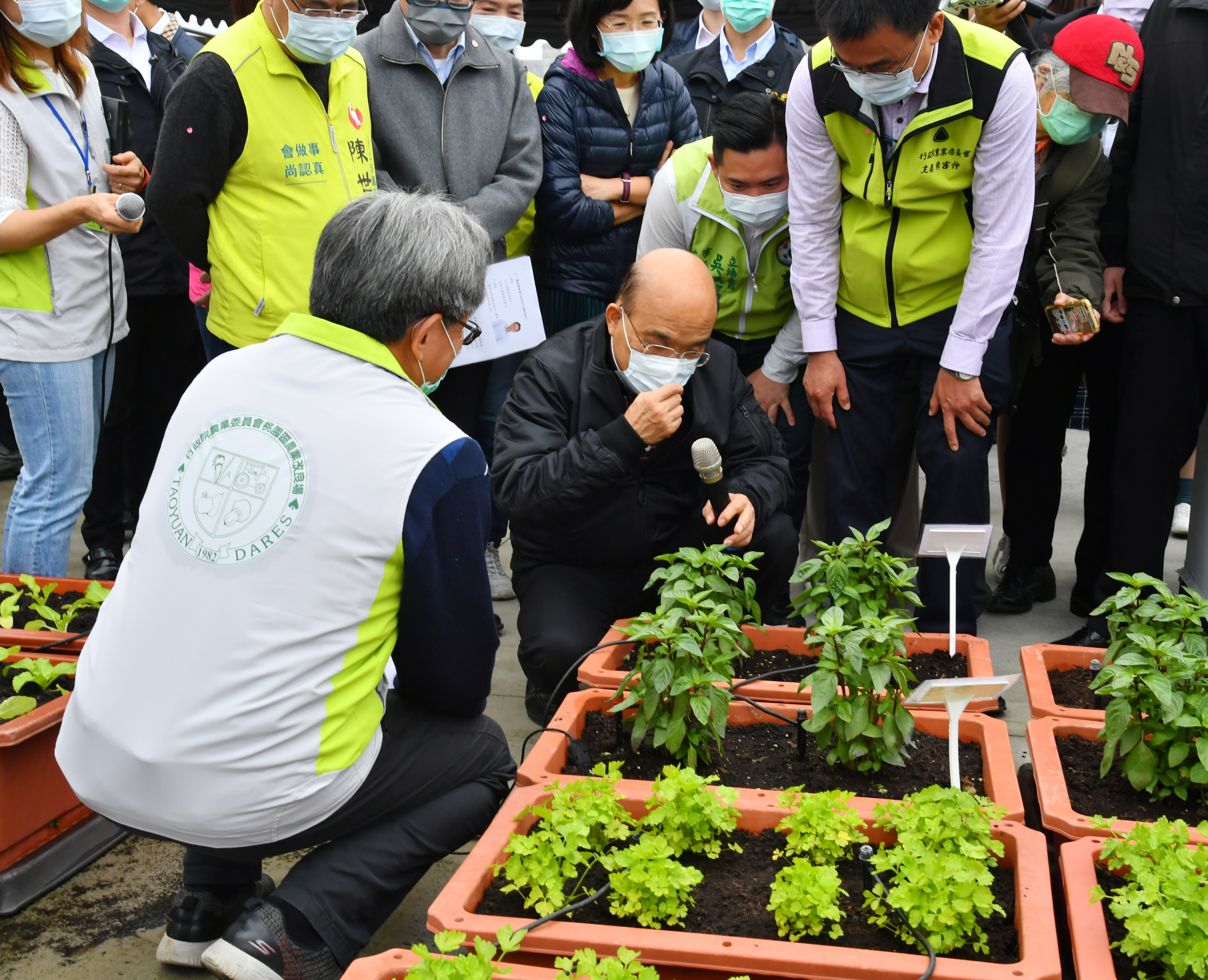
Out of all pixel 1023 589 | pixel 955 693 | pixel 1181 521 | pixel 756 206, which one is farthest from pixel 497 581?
pixel 1181 521

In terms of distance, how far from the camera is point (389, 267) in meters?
2.06

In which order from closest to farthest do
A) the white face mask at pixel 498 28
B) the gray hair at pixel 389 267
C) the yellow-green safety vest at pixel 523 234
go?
the gray hair at pixel 389 267
the yellow-green safety vest at pixel 523 234
the white face mask at pixel 498 28

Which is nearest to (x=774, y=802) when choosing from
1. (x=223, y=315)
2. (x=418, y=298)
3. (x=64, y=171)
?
(x=418, y=298)

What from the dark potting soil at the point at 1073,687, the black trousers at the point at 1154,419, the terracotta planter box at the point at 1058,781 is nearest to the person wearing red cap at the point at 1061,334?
the black trousers at the point at 1154,419

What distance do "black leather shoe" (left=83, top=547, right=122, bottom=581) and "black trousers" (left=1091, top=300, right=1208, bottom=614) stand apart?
140 inches

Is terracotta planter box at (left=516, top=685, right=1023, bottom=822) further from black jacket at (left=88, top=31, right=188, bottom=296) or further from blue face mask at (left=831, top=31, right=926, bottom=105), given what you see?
black jacket at (left=88, top=31, right=188, bottom=296)

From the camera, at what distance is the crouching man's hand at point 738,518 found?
298cm

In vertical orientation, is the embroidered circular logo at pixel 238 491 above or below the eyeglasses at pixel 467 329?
below

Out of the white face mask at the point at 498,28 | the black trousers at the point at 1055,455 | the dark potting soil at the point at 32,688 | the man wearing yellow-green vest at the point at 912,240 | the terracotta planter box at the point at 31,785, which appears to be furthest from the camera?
the white face mask at the point at 498,28

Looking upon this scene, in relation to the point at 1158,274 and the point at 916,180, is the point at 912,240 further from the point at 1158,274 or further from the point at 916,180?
the point at 1158,274

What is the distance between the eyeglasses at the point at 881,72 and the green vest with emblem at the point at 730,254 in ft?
1.89

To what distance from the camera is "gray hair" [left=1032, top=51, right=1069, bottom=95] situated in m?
3.52

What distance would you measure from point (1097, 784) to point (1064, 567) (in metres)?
2.65

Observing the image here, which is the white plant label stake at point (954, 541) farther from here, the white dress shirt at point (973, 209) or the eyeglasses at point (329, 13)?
the eyeglasses at point (329, 13)
